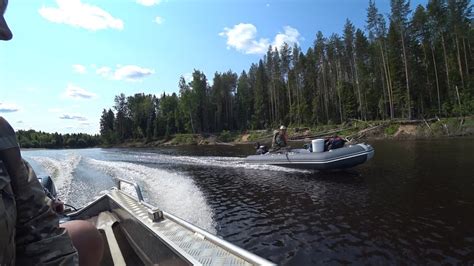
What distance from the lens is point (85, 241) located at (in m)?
1.90

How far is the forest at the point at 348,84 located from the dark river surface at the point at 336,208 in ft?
84.3

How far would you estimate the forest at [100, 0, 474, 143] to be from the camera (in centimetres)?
3497

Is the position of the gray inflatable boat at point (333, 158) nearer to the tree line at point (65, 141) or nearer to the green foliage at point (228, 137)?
the green foliage at point (228, 137)

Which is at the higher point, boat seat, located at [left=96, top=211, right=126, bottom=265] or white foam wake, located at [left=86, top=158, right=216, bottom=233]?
boat seat, located at [left=96, top=211, right=126, bottom=265]

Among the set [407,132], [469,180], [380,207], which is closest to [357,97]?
[407,132]

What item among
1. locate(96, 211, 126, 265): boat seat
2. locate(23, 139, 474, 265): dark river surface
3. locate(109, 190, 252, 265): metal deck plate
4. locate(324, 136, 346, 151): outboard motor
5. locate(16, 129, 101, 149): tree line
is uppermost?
locate(16, 129, 101, 149): tree line

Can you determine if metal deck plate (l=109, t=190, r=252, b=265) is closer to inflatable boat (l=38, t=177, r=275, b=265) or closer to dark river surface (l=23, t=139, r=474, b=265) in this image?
inflatable boat (l=38, t=177, r=275, b=265)

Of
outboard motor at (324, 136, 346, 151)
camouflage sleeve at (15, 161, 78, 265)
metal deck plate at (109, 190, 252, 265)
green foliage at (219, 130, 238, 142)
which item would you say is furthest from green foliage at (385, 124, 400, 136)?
camouflage sleeve at (15, 161, 78, 265)

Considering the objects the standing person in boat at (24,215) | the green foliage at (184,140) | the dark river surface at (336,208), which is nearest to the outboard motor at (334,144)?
the dark river surface at (336,208)

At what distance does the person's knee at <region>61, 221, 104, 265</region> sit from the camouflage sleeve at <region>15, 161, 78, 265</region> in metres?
0.54

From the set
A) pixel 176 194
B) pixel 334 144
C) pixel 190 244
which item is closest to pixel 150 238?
pixel 190 244

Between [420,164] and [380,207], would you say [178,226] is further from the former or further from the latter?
[420,164]

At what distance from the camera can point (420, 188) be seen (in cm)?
887

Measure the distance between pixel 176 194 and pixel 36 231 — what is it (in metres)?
9.71
